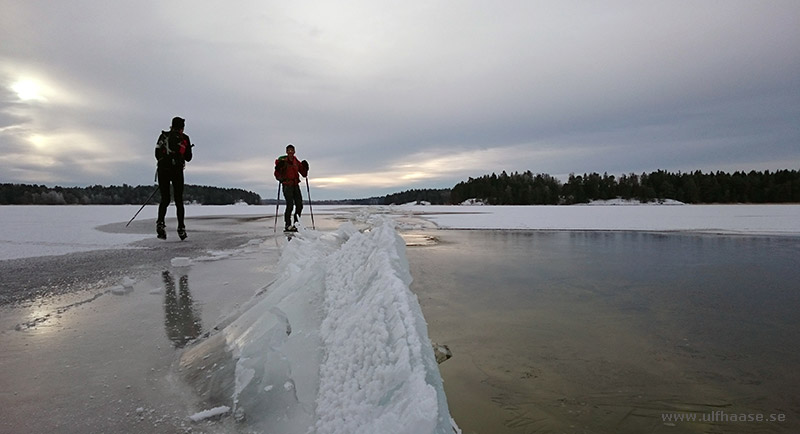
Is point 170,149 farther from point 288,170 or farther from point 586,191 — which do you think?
point 586,191

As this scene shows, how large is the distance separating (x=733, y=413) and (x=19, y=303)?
16.2 feet

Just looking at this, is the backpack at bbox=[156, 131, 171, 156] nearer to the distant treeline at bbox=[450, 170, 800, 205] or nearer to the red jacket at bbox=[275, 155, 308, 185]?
the red jacket at bbox=[275, 155, 308, 185]

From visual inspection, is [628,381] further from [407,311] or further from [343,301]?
[343,301]

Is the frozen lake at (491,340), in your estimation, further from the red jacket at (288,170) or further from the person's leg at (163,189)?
the red jacket at (288,170)

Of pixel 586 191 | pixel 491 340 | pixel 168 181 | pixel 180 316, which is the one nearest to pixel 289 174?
pixel 168 181

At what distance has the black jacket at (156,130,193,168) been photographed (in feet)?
20.9

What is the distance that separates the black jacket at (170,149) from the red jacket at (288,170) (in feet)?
10.4

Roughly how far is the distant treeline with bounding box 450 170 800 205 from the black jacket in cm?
8586

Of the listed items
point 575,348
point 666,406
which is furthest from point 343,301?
point 666,406

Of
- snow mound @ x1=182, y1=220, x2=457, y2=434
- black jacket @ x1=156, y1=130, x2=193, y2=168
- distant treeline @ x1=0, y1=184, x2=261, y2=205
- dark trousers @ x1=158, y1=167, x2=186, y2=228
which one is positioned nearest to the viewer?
snow mound @ x1=182, y1=220, x2=457, y2=434

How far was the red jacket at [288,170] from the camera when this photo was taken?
9.60m

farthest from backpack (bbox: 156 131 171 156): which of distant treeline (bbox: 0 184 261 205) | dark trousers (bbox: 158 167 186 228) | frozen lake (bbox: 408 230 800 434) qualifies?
distant treeline (bbox: 0 184 261 205)

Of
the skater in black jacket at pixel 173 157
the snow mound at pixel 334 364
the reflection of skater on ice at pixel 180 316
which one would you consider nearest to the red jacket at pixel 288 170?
the skater in black jacket at pixel 173 157

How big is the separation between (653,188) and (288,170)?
90848mm
